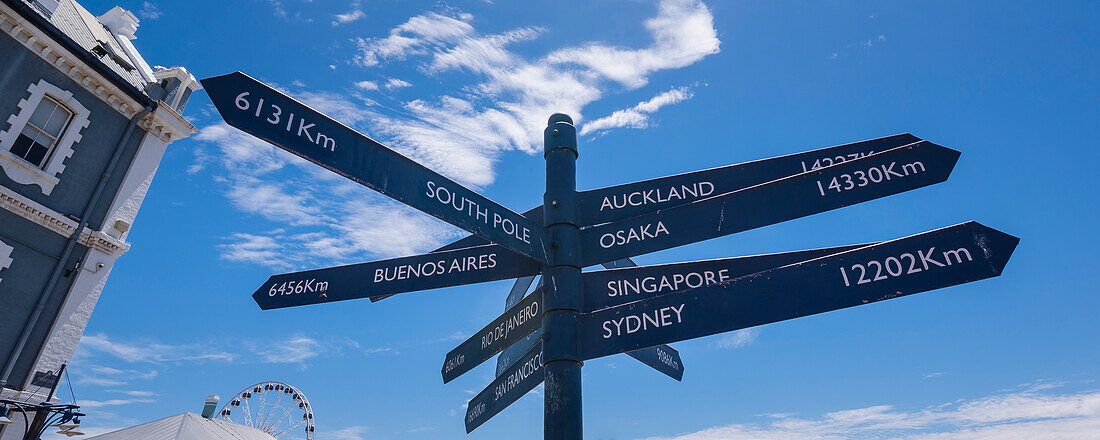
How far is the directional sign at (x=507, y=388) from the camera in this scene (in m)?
3.93

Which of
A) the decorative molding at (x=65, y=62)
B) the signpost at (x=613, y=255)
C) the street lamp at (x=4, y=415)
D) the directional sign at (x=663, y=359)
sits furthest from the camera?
the decorative molding at (x=65, y=62)

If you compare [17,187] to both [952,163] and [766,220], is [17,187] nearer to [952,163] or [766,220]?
[766,220]

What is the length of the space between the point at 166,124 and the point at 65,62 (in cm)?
234

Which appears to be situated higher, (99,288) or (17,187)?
(17,187)

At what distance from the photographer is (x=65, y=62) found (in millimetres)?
11562

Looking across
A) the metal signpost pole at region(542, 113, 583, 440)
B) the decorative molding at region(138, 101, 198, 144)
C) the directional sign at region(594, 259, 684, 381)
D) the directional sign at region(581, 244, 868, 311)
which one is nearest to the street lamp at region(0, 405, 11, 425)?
the decorative molding at region(138, 101, 198, 144)

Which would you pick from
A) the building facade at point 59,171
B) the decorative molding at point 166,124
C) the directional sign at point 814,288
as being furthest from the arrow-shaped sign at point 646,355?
the decorative molding at point 166,124

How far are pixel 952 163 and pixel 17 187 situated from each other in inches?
569

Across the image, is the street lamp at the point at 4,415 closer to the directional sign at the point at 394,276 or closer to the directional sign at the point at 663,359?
the directional sign at the point at 394,276

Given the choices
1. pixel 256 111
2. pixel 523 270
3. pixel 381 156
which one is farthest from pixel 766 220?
pixel 256 111

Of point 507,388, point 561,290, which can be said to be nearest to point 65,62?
point 507,388

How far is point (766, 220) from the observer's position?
3.52 meters

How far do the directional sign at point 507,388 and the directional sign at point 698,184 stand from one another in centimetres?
103

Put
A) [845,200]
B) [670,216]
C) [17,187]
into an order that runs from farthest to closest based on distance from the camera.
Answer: [17,187] → [670,216] → [845,200]
